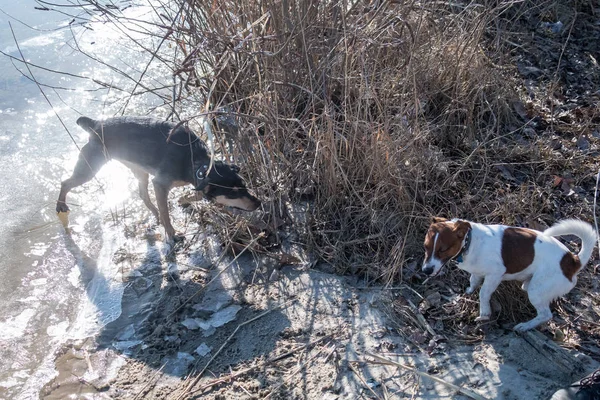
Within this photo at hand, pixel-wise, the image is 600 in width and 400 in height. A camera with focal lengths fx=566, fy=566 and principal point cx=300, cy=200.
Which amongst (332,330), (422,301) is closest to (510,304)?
(422,301)

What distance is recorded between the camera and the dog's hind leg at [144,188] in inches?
195

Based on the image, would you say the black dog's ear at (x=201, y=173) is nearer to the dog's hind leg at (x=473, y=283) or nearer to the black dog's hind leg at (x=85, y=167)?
the black dog's hind leg at (x=85, y=167)

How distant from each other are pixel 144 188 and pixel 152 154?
0.47m

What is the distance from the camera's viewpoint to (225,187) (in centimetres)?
430

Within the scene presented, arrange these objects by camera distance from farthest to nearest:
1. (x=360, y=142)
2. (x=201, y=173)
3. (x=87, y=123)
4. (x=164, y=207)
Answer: (x=87, y=123)
(x=164, y=207)
(x=201, y=173)
(x=360, y=142)

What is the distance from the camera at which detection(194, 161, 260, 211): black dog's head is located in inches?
169

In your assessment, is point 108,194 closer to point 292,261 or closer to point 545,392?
point 292,261

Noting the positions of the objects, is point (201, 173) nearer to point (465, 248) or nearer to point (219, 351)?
point (219, 351)

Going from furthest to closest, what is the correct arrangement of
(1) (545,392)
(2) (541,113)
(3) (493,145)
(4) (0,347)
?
(2) (541,113) → (3) (493,145) → (4) (0,347) → (1) (545,392)

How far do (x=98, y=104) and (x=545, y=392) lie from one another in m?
5.49

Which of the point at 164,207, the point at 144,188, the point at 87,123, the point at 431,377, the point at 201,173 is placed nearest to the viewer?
the point at 431,377

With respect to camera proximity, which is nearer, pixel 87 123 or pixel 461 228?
pixel 461 228

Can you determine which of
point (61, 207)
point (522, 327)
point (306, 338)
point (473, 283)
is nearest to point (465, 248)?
point (473, 283)

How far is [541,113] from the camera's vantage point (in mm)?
5262
